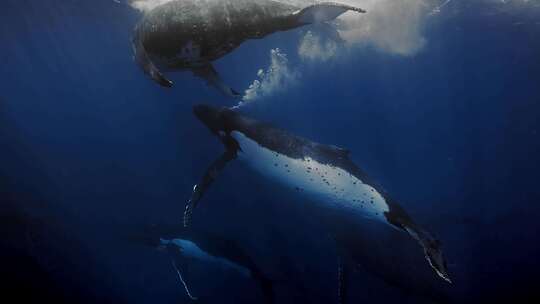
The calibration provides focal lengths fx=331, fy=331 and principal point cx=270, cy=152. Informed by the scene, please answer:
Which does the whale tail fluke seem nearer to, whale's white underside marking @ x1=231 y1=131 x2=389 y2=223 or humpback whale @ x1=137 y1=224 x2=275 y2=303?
whale's white underside marking @ x1=231 y1=131 x2=389 y2=223

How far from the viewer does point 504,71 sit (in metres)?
22.1

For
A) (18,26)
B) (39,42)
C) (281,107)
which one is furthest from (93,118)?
(281,107)

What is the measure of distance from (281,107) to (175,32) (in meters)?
20.7

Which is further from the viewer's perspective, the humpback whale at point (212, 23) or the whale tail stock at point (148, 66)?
the whale tail stock at point (148, 66)

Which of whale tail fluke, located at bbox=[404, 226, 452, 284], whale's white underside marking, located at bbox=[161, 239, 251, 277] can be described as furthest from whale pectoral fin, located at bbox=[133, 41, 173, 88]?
→ whale's white underside marking, located at bbox=[161, 239, 251, 277]

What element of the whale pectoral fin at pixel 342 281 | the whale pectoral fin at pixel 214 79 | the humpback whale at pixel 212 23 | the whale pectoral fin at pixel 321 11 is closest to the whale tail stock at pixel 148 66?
the humpback whale at pixel 212 23

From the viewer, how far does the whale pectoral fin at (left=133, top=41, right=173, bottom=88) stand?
3.79 meters

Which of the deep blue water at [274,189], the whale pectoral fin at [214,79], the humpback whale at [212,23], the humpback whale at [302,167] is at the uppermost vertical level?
the humpback whale at [212,23]

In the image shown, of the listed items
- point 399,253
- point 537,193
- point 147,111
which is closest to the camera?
point 399,253

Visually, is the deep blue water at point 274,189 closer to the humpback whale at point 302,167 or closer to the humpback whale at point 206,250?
the humpback whale at point 206,250

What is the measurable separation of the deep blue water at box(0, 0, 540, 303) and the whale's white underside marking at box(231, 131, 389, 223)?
3502mm

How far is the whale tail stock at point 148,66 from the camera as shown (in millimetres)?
3793

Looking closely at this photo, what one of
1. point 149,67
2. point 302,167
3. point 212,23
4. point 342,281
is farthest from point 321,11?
point 342,281

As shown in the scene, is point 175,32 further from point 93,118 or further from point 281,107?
point 93,118
